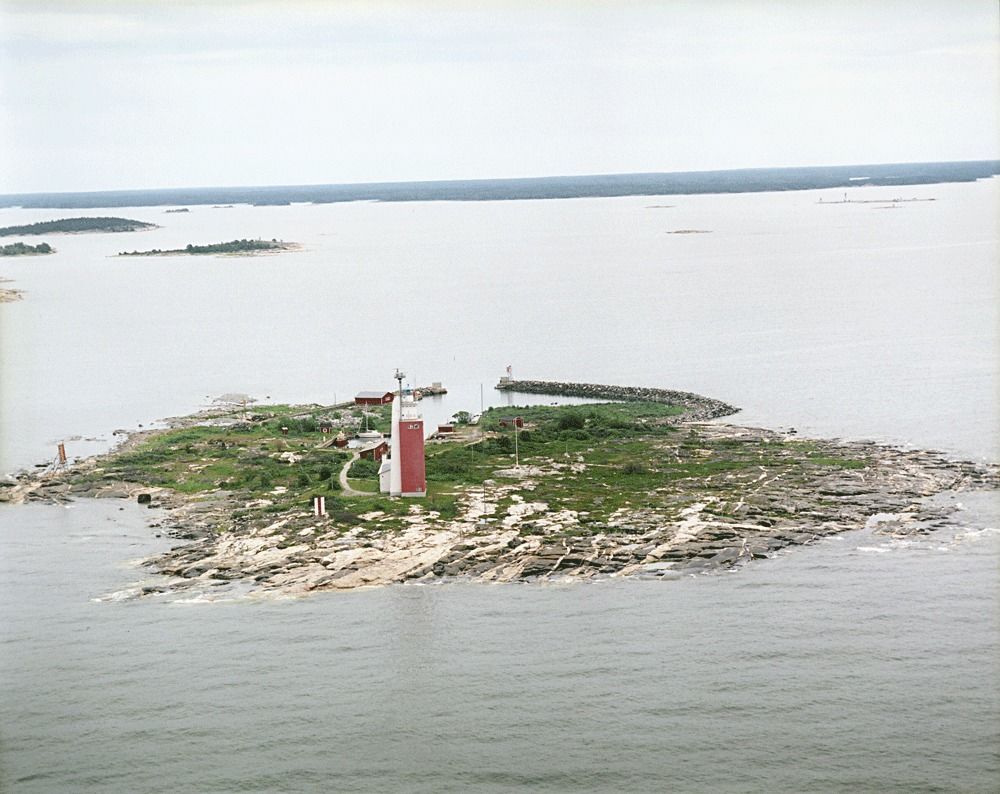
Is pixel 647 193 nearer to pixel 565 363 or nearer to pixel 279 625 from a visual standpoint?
pixel 565 363

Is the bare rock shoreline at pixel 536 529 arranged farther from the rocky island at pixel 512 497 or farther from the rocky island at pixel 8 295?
the rocky island at pixel 8 295

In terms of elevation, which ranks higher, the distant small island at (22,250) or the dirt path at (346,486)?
the distant small island at (22,250)

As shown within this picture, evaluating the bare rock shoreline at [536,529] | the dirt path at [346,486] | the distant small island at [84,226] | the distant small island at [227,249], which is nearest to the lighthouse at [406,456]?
the dirt path at [346,486]

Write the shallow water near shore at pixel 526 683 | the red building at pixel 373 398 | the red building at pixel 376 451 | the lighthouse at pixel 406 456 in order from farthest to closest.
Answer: the red building at pixel 373 398 → the red building at pixel 376 451 → the lighthouse at pixel 406 456 → the shallow water near shore at pixel 526 683

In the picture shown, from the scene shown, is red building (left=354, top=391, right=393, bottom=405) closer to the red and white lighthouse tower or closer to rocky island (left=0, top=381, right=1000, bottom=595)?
rocky island (left=0, top=381, right=1000, bottom=595)

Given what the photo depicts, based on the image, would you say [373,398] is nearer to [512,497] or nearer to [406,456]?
[406,456]

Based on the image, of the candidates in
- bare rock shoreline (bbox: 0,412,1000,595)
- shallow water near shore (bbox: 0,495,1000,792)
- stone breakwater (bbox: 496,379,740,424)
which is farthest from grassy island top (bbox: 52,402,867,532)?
shallow water near shore (bbox: 0,495,1000,792)
